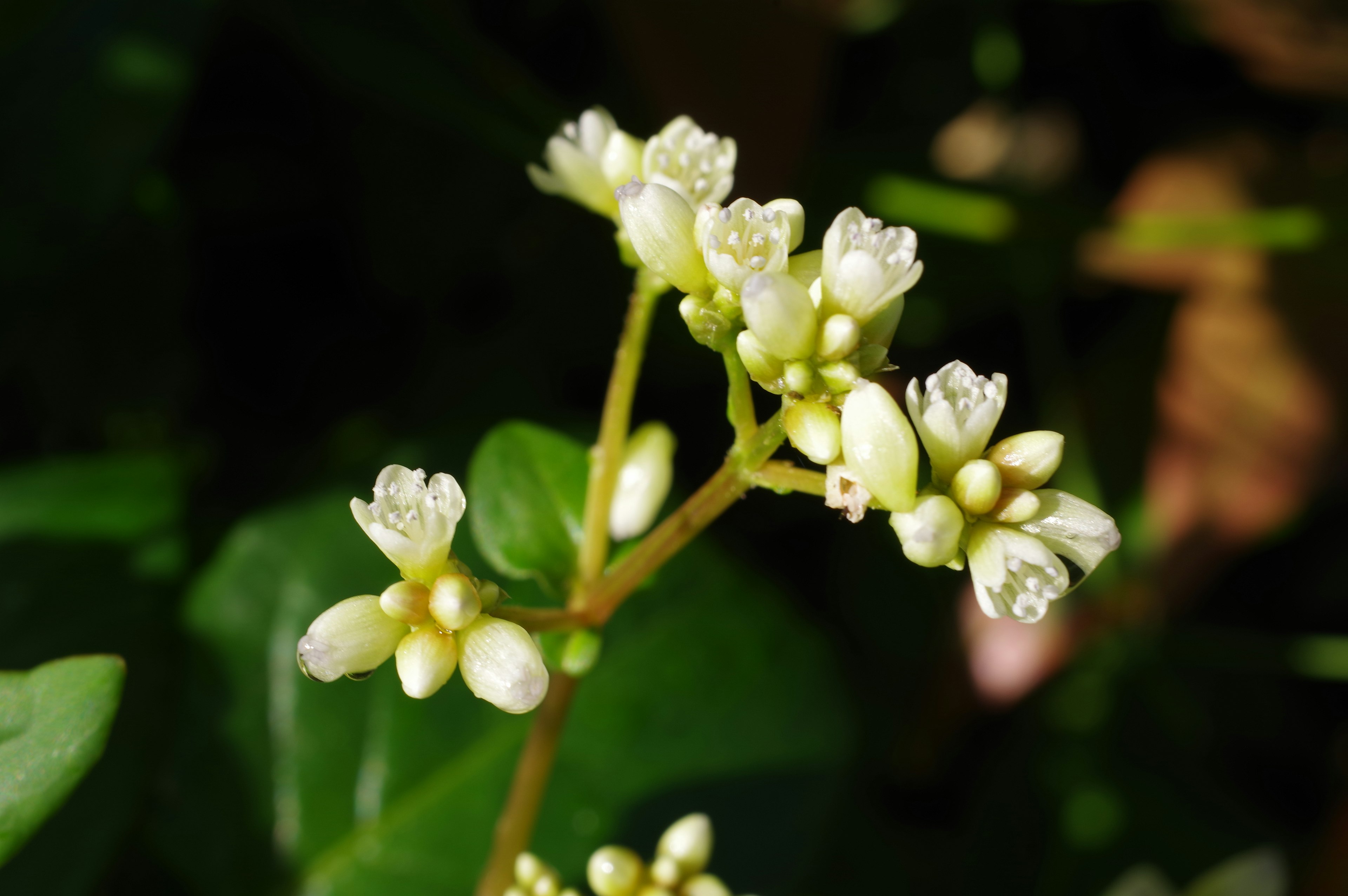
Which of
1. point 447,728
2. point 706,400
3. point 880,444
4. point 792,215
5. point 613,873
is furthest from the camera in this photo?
point 706,400

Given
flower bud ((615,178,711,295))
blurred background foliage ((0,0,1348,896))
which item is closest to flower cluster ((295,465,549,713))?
flower bud ((615,178,711,295))

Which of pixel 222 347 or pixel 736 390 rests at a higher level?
pixel 736 390

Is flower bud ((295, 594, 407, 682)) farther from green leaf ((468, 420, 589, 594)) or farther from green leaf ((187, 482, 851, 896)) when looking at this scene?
green leaf ((187, 482, 851, 896))

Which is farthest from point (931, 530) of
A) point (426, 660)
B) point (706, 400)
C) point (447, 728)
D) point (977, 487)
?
point (706, 400)

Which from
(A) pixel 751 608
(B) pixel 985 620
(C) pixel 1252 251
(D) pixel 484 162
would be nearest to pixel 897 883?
(B) pixel 985 620

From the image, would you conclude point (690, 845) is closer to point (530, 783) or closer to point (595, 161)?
point (530, 783)

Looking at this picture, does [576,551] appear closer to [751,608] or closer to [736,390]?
[736,390]
